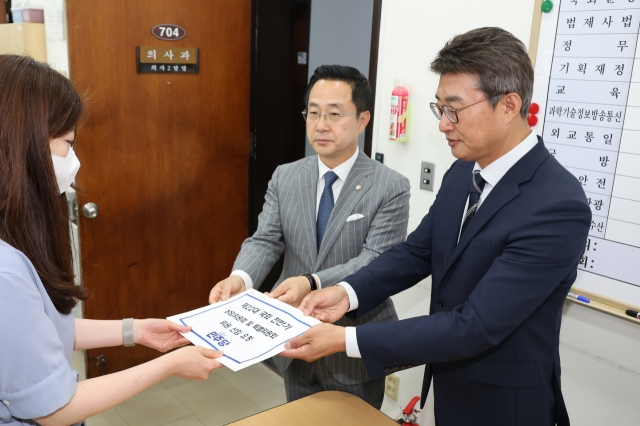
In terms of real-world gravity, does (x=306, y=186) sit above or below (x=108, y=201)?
above

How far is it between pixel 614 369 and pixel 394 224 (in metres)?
0.90

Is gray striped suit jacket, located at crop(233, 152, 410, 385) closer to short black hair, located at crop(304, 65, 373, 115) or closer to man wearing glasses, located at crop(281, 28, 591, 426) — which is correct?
short black hair, located at crop(304, 65, 373, 115)

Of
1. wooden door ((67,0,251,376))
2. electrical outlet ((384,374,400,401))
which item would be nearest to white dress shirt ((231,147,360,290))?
electrical outlet ((384,374,400,401))

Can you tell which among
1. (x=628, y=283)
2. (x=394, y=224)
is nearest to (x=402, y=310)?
(x=394, y=224)

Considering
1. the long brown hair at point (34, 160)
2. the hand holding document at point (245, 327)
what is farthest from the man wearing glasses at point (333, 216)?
the long brown hair at point (34, 160)

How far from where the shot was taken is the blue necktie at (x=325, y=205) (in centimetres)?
199

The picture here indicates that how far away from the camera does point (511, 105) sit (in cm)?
140

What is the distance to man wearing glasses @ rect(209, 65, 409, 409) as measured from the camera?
6.35ft

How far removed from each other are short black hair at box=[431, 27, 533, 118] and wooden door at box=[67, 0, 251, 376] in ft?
6.34

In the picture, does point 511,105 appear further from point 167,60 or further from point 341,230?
point 167,60

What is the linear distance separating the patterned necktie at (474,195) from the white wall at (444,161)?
0.77 meters

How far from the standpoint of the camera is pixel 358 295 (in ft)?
5.72

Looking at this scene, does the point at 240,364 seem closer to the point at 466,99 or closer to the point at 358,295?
the point at 358,295

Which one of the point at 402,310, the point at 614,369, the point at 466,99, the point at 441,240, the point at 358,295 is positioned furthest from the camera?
the point at 402,310
